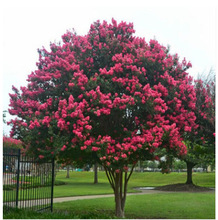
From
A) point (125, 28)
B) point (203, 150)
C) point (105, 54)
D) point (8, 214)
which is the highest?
point (125, 28)

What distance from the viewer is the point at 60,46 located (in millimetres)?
12500

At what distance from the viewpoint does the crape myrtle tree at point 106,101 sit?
33.8 feet

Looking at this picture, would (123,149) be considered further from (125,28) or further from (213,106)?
(125,28)

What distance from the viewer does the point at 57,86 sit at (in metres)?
11.4

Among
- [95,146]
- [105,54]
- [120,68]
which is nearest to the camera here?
[95,146]

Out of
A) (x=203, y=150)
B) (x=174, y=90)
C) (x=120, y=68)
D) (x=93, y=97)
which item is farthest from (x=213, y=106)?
(x=93, y=97)

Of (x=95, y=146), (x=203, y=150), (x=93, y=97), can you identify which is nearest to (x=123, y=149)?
(x=95, y=146)

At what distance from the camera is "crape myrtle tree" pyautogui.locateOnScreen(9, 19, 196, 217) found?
10297mm

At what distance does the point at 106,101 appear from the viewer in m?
10.2

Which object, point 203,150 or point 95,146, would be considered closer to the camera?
point 95,146

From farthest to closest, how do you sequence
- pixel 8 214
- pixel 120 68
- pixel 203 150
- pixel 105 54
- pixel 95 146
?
pixel 203 150, pixel 105 54, pixel 120 68, pixel 95 146, pixel 8 214

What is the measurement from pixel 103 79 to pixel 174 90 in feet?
8.61

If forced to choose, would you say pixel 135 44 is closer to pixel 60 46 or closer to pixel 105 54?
pixel 105 54

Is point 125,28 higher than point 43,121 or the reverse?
higher
